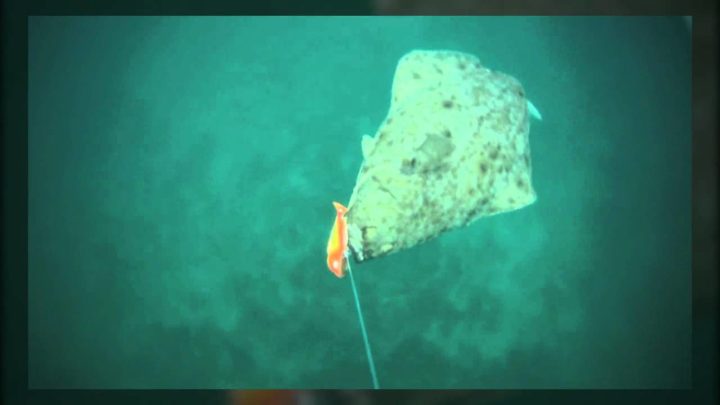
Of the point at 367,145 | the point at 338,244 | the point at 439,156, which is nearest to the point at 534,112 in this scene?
the point at 439,156

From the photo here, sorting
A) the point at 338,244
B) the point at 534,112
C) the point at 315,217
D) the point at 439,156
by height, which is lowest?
the point at 338,244

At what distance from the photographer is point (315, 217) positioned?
2.69 meters

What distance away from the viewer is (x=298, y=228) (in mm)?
2693

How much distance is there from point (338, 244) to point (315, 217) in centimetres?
14

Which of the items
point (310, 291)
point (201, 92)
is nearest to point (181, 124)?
point (201, 92)

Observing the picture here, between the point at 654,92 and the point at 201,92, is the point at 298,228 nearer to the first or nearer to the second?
the point at 201,92

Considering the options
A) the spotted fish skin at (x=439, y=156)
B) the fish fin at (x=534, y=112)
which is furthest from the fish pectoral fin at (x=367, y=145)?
the fish fin at (x=534, y=112)

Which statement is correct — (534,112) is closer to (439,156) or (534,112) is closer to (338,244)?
(439,156)

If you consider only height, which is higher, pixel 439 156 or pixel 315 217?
pixel 439 156

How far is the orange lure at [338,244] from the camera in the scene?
265 cm

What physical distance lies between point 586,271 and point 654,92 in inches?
28.5

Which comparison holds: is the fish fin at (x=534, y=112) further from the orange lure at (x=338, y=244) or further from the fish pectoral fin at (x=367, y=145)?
the orange lure at (x=338, y=244)

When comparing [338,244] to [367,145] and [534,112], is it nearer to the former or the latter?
[367,145]

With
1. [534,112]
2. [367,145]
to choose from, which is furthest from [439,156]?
[534,112]
